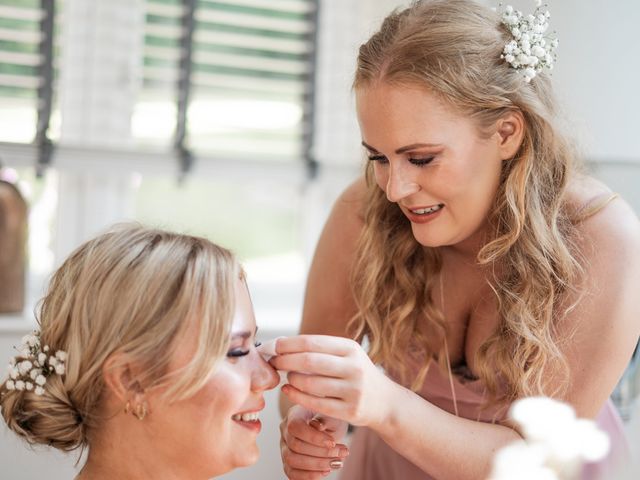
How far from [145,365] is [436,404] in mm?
777

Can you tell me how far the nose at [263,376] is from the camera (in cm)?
135

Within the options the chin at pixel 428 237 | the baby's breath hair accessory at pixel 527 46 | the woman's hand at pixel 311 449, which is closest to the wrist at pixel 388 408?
the woman's hand at pixel 311 449

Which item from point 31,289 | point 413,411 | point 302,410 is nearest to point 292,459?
point 302,410

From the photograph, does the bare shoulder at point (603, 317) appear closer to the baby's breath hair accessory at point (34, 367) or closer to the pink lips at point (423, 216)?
the pink lips at point (423, 216)

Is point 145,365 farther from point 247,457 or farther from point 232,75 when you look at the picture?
point 232,75

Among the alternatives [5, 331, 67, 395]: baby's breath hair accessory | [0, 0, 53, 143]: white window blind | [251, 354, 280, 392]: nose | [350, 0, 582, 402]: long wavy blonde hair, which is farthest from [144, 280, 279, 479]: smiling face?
[0, 0, 53, 143]: white window blind

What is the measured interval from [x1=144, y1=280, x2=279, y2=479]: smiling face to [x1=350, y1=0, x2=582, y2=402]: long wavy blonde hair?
49cm

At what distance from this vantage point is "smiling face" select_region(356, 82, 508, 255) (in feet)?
4.84

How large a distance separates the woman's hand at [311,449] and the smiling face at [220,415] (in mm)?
174

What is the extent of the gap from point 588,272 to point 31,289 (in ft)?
6.48

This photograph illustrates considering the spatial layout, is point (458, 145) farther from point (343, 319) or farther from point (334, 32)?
point (334, 32)

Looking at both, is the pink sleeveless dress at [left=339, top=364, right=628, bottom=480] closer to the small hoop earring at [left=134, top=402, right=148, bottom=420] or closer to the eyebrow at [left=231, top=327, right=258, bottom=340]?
the eyebrow at [left=231, top=327, right=258, bottom=340]

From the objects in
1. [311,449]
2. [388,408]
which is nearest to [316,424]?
[311,449]

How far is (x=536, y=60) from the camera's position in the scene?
1.56 meters
